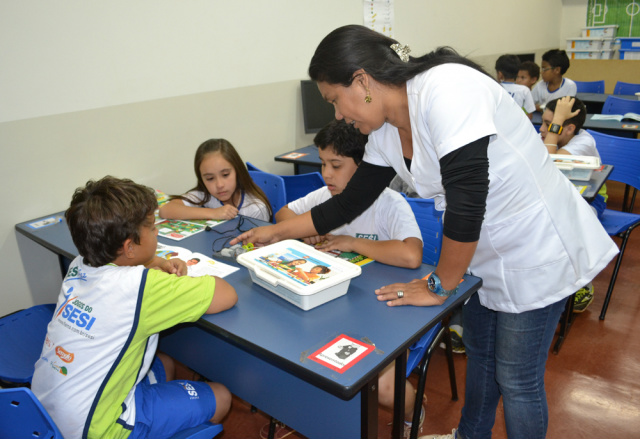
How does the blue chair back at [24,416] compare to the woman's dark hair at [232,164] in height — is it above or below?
below

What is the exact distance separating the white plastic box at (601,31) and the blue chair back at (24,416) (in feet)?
27.0

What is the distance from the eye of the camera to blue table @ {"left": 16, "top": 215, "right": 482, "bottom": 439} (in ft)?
3.71

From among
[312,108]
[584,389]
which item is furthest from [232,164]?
[584,389]

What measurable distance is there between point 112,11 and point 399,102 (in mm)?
2068

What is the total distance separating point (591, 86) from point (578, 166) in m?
4.19

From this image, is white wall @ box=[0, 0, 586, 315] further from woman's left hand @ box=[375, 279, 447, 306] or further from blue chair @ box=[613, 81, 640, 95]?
blue chair @ box=[613, 81, 640, 95]

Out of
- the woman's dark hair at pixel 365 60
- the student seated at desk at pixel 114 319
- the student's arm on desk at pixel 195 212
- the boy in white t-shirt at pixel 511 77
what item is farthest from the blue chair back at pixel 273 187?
the boy in white t-shirt at pixel 511 77

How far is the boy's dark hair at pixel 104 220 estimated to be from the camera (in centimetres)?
134

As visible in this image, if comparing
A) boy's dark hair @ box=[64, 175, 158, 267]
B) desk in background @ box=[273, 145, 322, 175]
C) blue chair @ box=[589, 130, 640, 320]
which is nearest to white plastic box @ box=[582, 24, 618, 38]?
blue chair @ box=[589, 130, 640, 320]

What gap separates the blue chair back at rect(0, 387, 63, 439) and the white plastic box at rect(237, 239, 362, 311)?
61 cm

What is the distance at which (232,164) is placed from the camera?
8.11ft

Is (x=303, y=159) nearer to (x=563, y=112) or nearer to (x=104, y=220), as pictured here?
(x=563, y=112)

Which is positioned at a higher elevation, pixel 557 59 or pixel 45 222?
pixel 557 59

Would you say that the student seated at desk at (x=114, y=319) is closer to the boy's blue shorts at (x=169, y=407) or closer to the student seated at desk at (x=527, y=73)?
the boy's blue shorts at (x=169, y=407)
